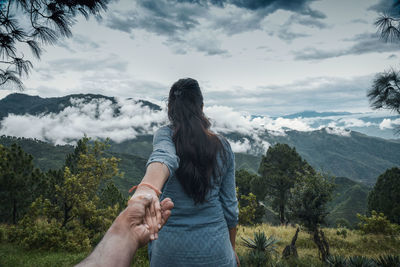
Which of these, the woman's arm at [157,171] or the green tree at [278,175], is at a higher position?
the woman's arm at [157,171]

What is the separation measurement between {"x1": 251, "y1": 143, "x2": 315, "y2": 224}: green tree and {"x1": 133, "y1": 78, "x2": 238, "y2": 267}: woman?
26.4 meters

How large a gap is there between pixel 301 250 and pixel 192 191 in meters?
9.61

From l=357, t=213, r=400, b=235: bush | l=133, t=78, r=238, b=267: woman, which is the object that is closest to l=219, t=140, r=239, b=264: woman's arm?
l=133, t=78, r=238, b=267: woman

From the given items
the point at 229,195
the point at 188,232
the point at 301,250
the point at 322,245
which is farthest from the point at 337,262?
the point at 188,232

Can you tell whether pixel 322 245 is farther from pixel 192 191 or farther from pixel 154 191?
pixel 154 191

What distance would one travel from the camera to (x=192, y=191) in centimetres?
157

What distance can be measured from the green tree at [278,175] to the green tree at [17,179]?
23049 mm

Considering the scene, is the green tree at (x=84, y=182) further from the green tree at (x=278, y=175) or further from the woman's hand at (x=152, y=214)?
the green tree at (x=278, y=175)

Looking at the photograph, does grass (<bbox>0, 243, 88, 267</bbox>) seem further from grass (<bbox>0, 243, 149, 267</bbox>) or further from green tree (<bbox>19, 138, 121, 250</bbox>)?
green tree (<bbox>19, 138, 121, 250</bbox>)

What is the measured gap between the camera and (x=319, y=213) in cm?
879

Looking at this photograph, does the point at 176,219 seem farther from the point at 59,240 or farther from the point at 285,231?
the point at 285,231

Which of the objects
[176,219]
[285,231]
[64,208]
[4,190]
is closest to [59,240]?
[64,208]

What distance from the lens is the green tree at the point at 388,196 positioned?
2137cm

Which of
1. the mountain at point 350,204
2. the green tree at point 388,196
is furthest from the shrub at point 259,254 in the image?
the mountain at point 350,204
